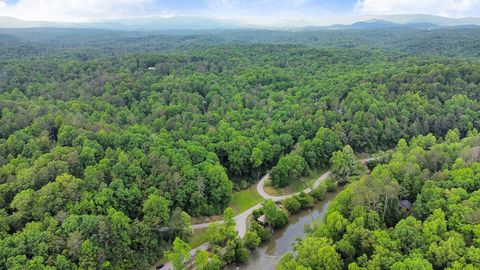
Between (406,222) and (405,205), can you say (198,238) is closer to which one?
(406,222)

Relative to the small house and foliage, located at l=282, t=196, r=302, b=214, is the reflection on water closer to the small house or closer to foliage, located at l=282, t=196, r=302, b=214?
foliage, located at l=282, t=196, r=302, b=214

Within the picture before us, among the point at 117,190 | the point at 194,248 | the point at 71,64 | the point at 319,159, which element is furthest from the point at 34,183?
the point at 71,64

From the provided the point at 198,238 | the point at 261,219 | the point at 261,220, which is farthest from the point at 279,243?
the point at 198,238

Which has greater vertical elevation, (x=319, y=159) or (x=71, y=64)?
(x=71, y=64)

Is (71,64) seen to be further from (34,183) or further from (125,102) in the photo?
(34,183)

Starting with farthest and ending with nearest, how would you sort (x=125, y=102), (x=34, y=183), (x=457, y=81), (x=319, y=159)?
(x=457, y=81)
(x=125, y=102)
(x=319, y=159)
(x=34, y=183)

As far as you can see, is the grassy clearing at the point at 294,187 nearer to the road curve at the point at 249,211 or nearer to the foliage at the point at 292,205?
the road curve at the point at 249,211

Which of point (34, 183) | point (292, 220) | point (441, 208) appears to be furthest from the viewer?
point (292, 220)
